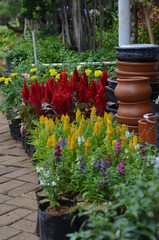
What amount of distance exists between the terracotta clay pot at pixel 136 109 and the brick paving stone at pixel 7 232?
5.16 ft

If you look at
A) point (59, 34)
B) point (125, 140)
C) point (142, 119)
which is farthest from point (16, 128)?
point (59, 34)

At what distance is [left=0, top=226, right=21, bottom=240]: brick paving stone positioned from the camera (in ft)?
11.5

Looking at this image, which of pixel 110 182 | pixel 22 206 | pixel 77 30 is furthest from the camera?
pixel 77 30

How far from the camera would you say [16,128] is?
6.34 m

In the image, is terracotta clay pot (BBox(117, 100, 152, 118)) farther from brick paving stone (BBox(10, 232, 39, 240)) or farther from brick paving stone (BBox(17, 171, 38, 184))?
brick paving stone (BBox(10, 232, 39, 240))

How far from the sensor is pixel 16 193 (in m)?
4.46

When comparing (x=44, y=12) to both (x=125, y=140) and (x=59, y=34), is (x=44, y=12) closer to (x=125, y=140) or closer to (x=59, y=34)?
(x=59, y=34)

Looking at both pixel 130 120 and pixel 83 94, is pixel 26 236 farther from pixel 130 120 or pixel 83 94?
pixel 83 94

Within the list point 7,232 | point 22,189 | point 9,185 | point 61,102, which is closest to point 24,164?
point 9,185

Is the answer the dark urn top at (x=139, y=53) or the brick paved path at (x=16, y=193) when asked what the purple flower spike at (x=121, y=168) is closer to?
the brick paved path at (x=16, y=193)

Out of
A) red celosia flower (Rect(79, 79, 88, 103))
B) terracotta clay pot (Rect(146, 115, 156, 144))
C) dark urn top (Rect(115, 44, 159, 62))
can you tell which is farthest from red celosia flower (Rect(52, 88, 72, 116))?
terracotta clay pot (Rect(146, 115, 156, 144))

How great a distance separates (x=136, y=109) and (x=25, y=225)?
5.08ft

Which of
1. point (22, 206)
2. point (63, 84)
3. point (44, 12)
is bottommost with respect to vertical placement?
point (22, 206)

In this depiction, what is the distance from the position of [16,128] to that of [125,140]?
3090 millimetres
